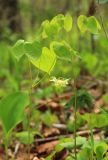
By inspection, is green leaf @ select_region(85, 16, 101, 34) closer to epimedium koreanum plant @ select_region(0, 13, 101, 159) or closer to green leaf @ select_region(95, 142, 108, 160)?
epimedium koreanum plant @ select_region(0, 13, 101, 159)

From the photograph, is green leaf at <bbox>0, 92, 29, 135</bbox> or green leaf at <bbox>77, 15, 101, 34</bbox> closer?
green leaf at <bbox>0, 92, 29, 135</bbox>

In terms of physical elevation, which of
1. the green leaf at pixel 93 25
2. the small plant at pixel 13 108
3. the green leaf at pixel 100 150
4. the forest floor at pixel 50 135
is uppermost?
the green leaf at pixel 93 25

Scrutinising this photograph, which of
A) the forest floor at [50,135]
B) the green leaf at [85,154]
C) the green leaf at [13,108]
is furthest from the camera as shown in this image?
the forest floor at [50,135]

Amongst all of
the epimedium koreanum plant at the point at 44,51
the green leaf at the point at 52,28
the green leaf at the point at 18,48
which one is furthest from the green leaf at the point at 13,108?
the green leaf at the point at 52,28

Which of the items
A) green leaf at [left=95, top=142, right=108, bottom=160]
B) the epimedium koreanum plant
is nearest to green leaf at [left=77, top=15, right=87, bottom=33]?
the epimedium koreanum plant

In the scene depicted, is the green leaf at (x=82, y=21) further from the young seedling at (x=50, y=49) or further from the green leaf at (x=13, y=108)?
the green leaf at (x=13, y=108)

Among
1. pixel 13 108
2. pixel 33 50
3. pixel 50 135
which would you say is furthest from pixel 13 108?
pixel 50 135
